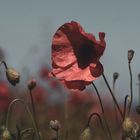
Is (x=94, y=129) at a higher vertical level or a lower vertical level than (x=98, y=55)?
lower

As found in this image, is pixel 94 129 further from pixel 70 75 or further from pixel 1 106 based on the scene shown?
pixel 70 75

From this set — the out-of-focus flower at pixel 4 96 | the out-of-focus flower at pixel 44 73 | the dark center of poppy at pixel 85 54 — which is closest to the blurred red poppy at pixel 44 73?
the out-of-focus flower at pixel 44 73

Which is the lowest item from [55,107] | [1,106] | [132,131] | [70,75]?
[55,107]

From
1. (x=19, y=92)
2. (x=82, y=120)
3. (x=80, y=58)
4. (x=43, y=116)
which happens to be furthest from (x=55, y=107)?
(x=80, y=58)

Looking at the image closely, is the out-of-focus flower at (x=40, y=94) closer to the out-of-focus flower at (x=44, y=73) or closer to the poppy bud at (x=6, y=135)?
the out-of-focus flower at (x=44, y=73)

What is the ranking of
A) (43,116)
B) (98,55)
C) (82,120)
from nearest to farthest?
1. (98,55)
2. (82,120)
3. (43,116)

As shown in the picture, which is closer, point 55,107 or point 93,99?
point 93,99

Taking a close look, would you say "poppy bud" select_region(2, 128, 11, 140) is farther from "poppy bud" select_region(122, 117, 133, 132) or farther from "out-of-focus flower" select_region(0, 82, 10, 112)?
"out-of-focus flower" select_region(0, 82, 10, 112)

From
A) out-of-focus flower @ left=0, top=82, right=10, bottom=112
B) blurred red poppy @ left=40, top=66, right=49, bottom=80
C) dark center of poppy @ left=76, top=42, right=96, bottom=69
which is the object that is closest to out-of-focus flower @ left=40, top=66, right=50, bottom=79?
blurred red poppy @ left=40, top=66, right=49, bottom=80
